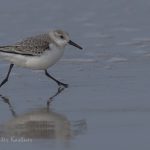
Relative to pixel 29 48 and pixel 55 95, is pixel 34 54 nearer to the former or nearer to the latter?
pixel 29 48

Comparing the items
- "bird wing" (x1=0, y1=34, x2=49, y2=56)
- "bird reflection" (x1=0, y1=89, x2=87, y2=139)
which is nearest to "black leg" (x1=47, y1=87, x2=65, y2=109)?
"bird reflection" (x1=0, y1=89, x2=87, y2=139)

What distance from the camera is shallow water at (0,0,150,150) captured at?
6297mm

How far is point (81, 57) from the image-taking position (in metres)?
9.34

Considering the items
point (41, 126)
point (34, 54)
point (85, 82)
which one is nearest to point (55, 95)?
point (85, 82)

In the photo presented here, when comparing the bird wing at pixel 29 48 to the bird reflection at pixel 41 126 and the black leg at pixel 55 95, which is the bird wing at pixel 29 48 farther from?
the bird reflection at pixel 41 126

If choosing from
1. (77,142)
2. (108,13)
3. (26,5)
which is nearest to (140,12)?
(108,13)

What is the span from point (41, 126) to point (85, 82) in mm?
1732

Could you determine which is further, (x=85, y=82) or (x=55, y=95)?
(x=85, y=82)

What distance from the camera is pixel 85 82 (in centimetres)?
826

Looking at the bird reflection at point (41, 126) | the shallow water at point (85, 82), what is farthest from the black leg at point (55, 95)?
the bird reflection at point (41, 126)

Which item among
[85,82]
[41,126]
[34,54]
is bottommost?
[41,126]

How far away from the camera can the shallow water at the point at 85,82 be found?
248 inches

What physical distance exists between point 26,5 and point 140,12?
1766 millimetres

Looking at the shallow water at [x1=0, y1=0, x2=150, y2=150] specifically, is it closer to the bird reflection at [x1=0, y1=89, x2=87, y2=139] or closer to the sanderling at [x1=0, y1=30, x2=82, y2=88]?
the bird reflection at [x1=0, y1=89, x2=87, y2=139]
